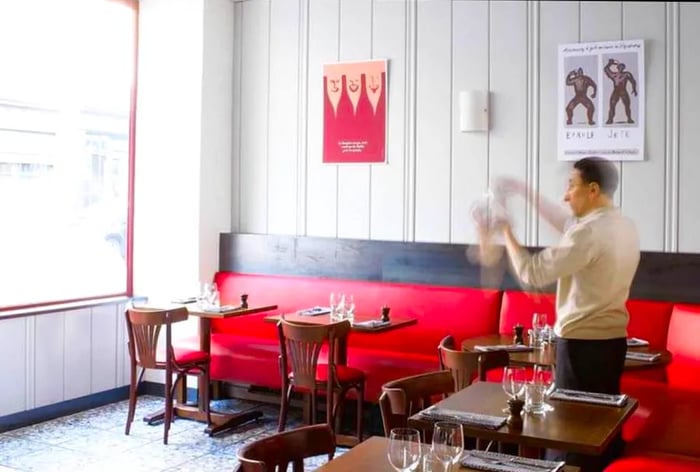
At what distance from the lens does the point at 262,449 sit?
93.8 inches

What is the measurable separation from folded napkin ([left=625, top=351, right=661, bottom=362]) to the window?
14.2 ft

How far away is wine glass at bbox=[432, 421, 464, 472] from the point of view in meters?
2.20

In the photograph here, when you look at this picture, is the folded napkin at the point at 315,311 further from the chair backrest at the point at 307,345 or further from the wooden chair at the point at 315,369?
the chair backrest at the point at 307,345

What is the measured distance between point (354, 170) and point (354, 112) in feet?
1.57

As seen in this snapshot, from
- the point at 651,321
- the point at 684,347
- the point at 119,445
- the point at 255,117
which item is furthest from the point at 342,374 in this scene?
the point at 255,117

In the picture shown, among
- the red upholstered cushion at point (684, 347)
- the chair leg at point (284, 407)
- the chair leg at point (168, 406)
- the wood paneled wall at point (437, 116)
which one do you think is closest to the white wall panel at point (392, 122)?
the wood paneled wall at point (437, 116)

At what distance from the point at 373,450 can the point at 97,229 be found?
478cm

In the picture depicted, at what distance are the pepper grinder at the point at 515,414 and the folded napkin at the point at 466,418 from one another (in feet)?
0.11

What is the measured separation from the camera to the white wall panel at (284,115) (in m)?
6.80

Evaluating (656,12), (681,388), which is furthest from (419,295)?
(656,12)

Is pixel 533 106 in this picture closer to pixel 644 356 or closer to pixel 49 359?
pixel 644 356

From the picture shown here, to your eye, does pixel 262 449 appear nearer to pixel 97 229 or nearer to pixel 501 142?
pixel 501 142

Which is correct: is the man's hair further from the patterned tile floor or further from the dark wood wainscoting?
the patterned tile floor

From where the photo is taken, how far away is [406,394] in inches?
125
